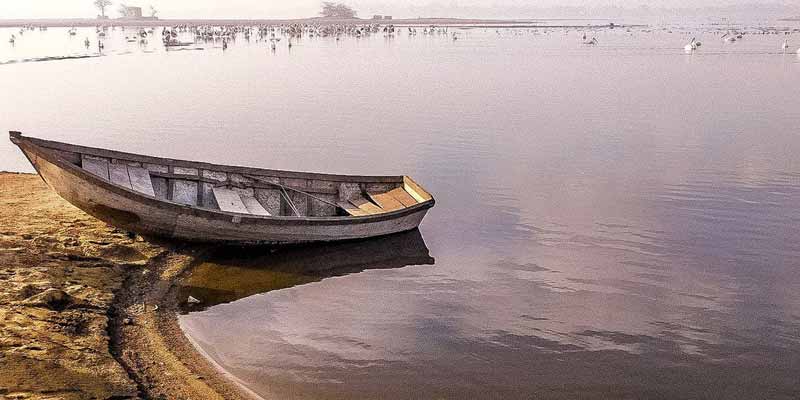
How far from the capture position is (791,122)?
2436 cm

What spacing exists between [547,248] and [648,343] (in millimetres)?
3555

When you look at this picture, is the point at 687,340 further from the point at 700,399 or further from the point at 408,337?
the point at 408,337

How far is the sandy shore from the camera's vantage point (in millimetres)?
7250

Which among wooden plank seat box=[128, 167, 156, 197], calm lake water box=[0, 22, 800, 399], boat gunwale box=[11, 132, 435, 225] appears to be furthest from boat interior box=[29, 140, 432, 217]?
calm lake water box=[0, 22, 800, 399]

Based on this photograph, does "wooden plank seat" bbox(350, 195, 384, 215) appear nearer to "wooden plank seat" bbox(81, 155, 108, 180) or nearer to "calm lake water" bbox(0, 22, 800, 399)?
"calm lake water" bbox(0, 22, 800, 399)

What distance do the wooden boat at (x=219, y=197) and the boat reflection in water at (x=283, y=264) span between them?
22cm

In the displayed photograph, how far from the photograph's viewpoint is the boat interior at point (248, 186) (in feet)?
38.7

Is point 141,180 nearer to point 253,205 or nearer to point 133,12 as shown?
point 253,205

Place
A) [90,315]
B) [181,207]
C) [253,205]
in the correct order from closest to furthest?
[90,315], [181,207], [253,205]

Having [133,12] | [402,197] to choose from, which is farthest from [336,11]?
[402,197]

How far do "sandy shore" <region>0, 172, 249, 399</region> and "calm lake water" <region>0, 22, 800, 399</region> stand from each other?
0.51 metres

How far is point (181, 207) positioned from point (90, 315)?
→ 2.49 meters

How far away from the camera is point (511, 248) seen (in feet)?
41.9

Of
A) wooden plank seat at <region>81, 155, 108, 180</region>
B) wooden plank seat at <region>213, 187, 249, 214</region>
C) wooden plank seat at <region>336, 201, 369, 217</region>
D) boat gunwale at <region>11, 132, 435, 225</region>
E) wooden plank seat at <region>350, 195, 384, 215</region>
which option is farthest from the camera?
wooden plank seat at <region>350, 195, 384, 215</region>
